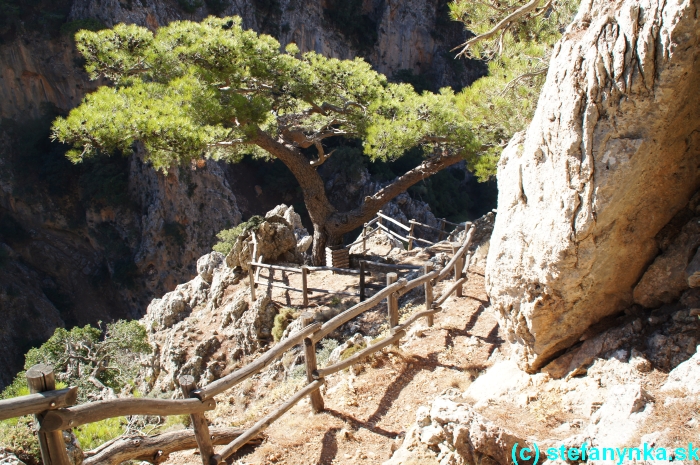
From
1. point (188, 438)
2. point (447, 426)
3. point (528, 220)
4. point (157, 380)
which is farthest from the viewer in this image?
point (157, 380)

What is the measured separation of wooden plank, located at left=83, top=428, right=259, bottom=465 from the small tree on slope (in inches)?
164

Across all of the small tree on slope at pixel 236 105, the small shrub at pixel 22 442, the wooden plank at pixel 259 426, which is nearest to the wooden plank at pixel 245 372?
the wooden plank at pixel 259 426

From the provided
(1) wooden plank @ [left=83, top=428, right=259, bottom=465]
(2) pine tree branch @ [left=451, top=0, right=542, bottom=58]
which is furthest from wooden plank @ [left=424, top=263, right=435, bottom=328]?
(1) wooden plank @ [left=83, top=428, right=259, bottom=465]

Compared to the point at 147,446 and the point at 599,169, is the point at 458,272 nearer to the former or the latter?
the point at 599,169

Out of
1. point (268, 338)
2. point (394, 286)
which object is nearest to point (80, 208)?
point (268, 338)

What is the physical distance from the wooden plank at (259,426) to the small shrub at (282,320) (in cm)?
415

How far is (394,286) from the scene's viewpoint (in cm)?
511

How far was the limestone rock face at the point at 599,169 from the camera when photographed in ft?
9.02

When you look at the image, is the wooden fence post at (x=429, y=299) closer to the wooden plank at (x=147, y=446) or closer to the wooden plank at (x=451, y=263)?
the wooden plank at (x=451, y=263)

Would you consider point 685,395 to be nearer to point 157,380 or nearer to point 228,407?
point 228,407

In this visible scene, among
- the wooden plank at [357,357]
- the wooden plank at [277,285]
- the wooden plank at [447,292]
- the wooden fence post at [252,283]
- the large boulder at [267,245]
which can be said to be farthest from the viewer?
the large boulder at [267,245]

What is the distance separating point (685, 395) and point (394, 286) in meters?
2.88

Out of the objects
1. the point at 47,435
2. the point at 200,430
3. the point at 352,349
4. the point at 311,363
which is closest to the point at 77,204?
the point at 352,349

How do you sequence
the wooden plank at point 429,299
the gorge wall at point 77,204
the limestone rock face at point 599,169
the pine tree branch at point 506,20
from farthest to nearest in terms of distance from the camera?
the gorge wall at point 77,204
the wooden plank at point 429,299
the pine tree branch at point 506,20
the limestone rock face at point 599,169
